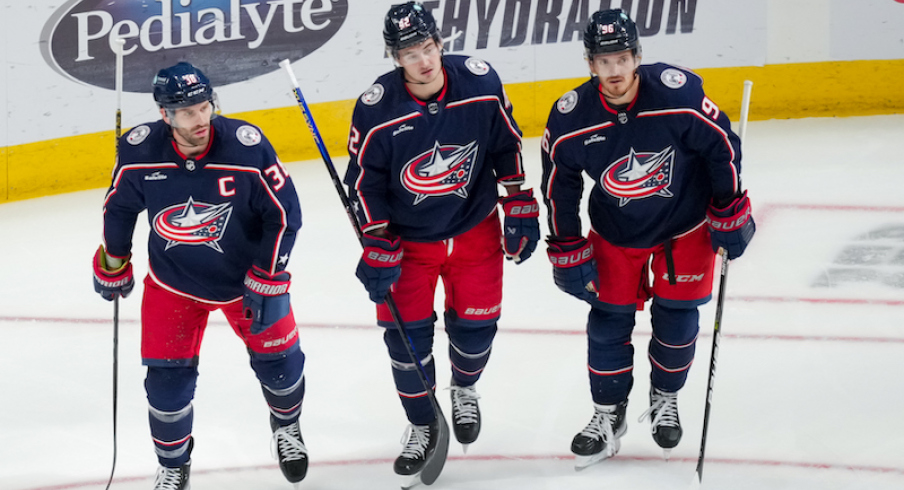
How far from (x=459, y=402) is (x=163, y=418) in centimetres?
Result: 98

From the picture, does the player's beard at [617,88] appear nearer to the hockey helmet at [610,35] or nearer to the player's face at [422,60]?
the hockey helmet at [610,35]

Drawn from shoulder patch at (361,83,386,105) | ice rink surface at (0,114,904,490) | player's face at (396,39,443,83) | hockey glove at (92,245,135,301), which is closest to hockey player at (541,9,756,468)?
ice rink surface at (0,114,904,490)

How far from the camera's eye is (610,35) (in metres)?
2.95

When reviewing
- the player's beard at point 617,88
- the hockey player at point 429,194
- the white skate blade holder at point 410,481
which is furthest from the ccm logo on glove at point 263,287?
the player's beard at point 617,88

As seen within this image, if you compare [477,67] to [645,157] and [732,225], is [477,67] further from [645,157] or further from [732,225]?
[732,225]

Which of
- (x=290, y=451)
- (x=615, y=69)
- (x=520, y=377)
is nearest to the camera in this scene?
(x=615, y=69)

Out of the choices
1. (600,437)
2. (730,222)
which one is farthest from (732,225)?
(600,437)

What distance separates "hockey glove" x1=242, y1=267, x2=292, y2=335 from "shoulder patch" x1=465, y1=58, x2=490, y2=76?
0.81 m

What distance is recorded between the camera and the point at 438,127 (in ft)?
10.3

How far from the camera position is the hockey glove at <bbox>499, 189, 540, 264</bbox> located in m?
3.31

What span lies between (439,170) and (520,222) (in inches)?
12.1

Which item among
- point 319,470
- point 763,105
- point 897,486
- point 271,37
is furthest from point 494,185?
point 763,105

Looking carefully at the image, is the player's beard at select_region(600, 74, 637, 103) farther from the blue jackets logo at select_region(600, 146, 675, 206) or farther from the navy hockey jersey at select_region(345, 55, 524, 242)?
the navy hockey jersey at select_region(345, 55, 524, 242)

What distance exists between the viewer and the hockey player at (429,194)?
3.13m
